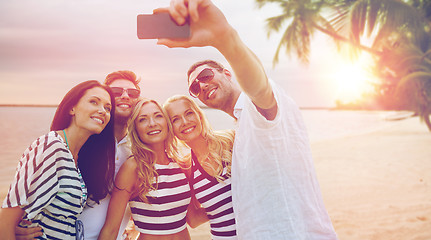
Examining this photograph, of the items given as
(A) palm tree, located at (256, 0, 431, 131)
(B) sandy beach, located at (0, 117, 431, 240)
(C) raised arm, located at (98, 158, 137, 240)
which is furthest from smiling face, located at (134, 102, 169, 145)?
(A) palm tree, located at (256, 0, 431, 131)

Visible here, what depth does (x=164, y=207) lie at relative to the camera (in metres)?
2.79

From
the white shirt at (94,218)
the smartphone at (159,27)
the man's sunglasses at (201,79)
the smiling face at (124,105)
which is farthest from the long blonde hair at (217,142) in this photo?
the smartphone at (159,27)

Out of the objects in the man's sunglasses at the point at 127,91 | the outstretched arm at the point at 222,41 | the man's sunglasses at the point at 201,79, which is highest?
the outstretched arm at the point at 222,41

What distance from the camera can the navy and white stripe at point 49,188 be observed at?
7.12 feet

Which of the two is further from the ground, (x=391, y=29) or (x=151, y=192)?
(x=391, y=29)

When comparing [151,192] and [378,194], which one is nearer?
[151,192]

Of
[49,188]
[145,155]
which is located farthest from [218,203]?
[49,188]

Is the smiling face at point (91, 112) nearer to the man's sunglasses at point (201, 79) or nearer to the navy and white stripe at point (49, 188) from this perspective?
the navy and white stripe at point (49, 188)

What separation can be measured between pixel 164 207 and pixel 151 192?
0.59 ft

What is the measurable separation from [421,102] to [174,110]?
17.3m

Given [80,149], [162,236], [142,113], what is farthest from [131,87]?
[162,236]

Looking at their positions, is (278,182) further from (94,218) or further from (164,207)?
(94,218)

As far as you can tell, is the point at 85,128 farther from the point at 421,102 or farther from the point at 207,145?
the point at 421,102

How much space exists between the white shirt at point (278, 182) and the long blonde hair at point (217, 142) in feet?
3.02
